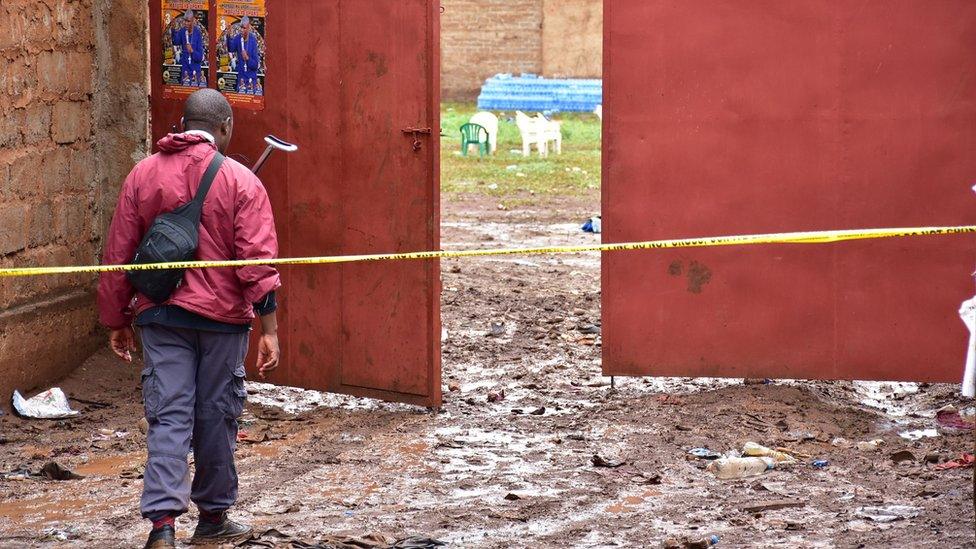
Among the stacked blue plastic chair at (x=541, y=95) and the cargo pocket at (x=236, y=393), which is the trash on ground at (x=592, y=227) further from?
the stacked blue plastic chair at (x=541, y=95)

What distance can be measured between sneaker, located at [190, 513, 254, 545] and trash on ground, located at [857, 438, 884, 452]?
126 inches

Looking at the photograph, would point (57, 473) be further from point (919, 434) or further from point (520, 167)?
point (520, 167)

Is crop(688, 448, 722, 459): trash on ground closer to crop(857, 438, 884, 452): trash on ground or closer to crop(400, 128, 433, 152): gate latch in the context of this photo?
crop(857, 438, 884, 452): trash on ground

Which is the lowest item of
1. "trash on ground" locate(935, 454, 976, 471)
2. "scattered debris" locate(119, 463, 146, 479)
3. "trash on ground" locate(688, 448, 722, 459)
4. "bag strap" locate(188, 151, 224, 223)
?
"scattered debris" locate(119, 463, 146, 479)

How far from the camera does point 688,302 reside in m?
7.62

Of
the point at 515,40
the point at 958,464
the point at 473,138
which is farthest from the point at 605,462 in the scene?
the point at 515,40

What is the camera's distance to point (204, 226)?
520 centimetres

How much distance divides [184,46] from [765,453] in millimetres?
4140

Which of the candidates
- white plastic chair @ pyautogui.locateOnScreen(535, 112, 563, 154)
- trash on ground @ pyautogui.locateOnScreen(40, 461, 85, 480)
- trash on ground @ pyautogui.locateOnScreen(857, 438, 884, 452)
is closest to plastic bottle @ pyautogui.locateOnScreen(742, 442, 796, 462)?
trash on ground @ pyautogui.locateOnScreen(857, 438, 884, 452)

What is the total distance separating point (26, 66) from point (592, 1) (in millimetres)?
24481

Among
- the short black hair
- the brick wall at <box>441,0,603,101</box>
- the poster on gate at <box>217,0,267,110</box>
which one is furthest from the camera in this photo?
the brick wall at <box>441,0,603,101</box>

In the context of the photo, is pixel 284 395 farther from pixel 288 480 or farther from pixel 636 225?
pixel 636 225

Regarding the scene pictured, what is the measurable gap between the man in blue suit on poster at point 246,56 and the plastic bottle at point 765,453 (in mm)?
3485

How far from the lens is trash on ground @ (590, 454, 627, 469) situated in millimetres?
6570
